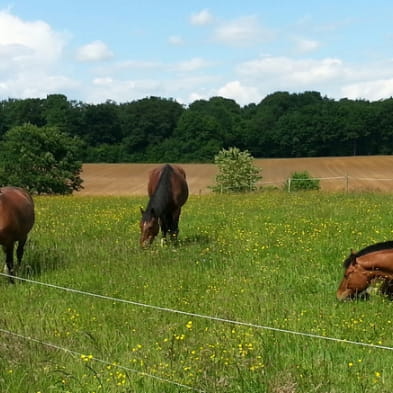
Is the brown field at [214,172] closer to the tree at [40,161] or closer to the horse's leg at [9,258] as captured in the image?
the tree at [40,161]

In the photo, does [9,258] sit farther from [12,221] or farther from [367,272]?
[367,272]

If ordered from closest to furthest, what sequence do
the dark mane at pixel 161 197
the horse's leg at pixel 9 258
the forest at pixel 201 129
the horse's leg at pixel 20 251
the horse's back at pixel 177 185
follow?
the horse's leg at pixel 9 258 < the horse's leg at pixel 20 251 < the dark mane at pixel 161 197 < the horse's back at pixel 177 185 < the forest at pixel 201 129

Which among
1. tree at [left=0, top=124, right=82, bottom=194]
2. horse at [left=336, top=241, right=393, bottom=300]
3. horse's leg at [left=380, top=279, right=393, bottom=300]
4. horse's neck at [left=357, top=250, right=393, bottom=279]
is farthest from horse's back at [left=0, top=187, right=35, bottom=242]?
tree at [left=0, top=124, right=82, bottom=194]

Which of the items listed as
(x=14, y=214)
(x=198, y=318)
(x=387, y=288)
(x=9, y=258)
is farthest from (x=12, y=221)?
(x=387, y=288)

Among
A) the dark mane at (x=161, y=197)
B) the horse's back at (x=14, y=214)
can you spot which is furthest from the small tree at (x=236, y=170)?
the horse's back at (x=14, y=214)

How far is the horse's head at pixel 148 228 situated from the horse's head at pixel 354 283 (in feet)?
17.6

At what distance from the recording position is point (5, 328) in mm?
7141

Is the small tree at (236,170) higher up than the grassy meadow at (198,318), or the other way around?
the small tree at (236,170)

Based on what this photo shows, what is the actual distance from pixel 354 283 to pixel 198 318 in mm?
2546

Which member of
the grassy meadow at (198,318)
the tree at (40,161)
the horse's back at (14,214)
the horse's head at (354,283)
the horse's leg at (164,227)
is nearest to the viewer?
the grassy meadow at (198,318)

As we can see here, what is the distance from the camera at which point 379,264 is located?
28.0ft

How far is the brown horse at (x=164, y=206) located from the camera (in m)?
12.8

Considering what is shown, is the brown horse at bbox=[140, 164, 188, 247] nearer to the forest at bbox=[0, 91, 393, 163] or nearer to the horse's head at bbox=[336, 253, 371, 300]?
the horse's head at bbox=[336, 253, 371, 300]

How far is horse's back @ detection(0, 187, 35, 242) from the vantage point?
10602mm
